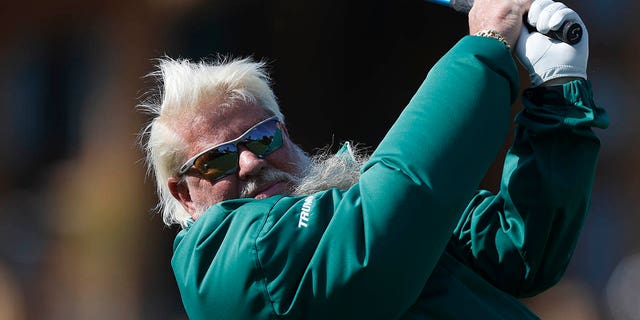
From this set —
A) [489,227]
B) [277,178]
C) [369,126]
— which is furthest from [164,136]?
[369,126]

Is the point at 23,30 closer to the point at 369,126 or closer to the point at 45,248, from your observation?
the point at 45,248

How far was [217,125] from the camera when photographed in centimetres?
216

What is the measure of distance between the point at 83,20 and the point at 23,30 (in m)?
0.42

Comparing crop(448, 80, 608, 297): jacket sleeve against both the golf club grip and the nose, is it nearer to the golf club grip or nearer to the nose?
the golf club grip

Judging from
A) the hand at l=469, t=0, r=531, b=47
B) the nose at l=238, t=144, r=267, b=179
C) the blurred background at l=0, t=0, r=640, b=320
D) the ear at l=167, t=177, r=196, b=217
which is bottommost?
the blurred background at l=0, t=0, r=640, b=320

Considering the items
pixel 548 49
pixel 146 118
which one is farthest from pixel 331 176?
pixel 146 118

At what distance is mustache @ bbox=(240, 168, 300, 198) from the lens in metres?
2.09

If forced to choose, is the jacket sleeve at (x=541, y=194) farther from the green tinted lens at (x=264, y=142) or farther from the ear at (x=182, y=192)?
the ear at (x=182, y=192)

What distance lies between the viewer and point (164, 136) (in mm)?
2250

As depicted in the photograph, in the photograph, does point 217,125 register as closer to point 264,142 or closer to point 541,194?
point 264,142

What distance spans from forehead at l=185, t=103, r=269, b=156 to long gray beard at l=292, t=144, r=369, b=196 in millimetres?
196

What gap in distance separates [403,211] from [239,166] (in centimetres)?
66

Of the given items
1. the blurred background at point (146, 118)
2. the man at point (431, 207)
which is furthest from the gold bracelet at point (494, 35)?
the blurred background at point (146, 118)

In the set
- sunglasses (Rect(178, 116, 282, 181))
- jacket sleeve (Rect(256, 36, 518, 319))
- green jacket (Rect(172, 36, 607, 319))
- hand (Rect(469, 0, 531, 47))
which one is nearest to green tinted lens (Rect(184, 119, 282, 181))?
sunglasses (Rect(178, 116, 282, 181))
